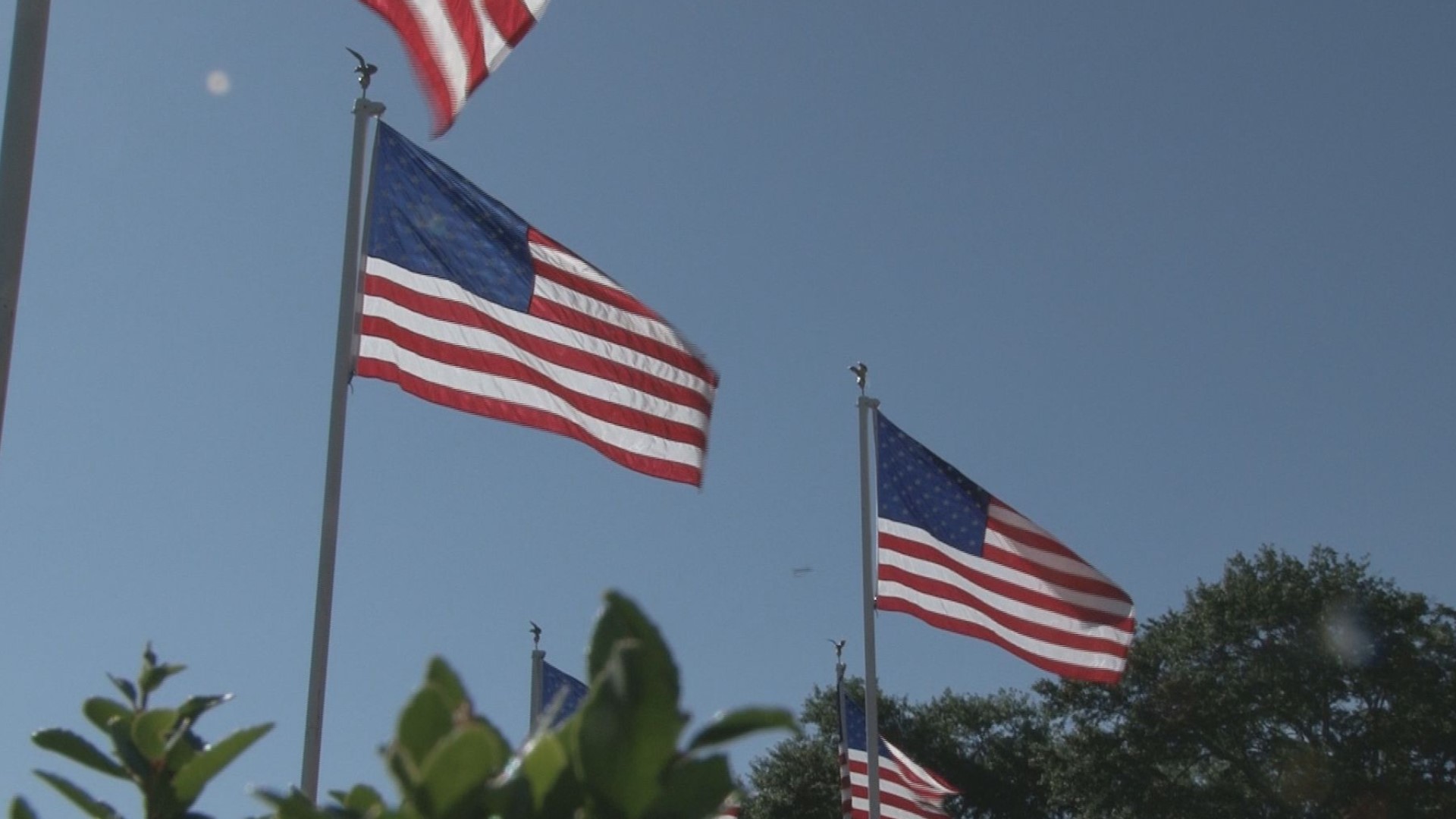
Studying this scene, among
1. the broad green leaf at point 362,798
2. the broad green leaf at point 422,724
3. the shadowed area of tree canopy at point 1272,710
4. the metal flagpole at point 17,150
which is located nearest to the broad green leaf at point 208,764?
the broad green leaf at point 362,798

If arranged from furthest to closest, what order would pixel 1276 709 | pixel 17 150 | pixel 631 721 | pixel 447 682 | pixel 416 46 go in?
pixel 1276 709, pixel 416 46, pixel 17 150, pixel 447 682, pixel 631 721

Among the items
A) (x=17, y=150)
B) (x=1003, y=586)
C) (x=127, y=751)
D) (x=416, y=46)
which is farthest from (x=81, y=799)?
(x=1003, y=586)

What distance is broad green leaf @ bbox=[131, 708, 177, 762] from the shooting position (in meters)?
1.19

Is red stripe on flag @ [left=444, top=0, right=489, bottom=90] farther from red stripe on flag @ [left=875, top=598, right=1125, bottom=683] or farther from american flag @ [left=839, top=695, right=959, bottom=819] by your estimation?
american flag @ [left=839, top=695, right=959, bottom=819]

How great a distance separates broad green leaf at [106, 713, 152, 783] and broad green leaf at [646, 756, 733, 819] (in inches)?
23.9

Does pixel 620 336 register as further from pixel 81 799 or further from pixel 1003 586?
pixel 81 799

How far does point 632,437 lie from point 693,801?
28.9ft

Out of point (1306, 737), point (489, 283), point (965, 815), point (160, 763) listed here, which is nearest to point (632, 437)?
point (489, 283)

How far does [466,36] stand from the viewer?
23.0 feet

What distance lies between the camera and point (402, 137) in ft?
32.4

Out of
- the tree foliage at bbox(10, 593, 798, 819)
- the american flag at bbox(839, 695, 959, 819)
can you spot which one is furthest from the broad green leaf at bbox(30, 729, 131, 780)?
the american flag at bbox(839, 695, 959, 819)

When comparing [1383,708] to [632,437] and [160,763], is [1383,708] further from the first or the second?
[160,763]

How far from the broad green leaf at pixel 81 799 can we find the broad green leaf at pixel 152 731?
0.15ft

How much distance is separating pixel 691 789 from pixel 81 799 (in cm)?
63
